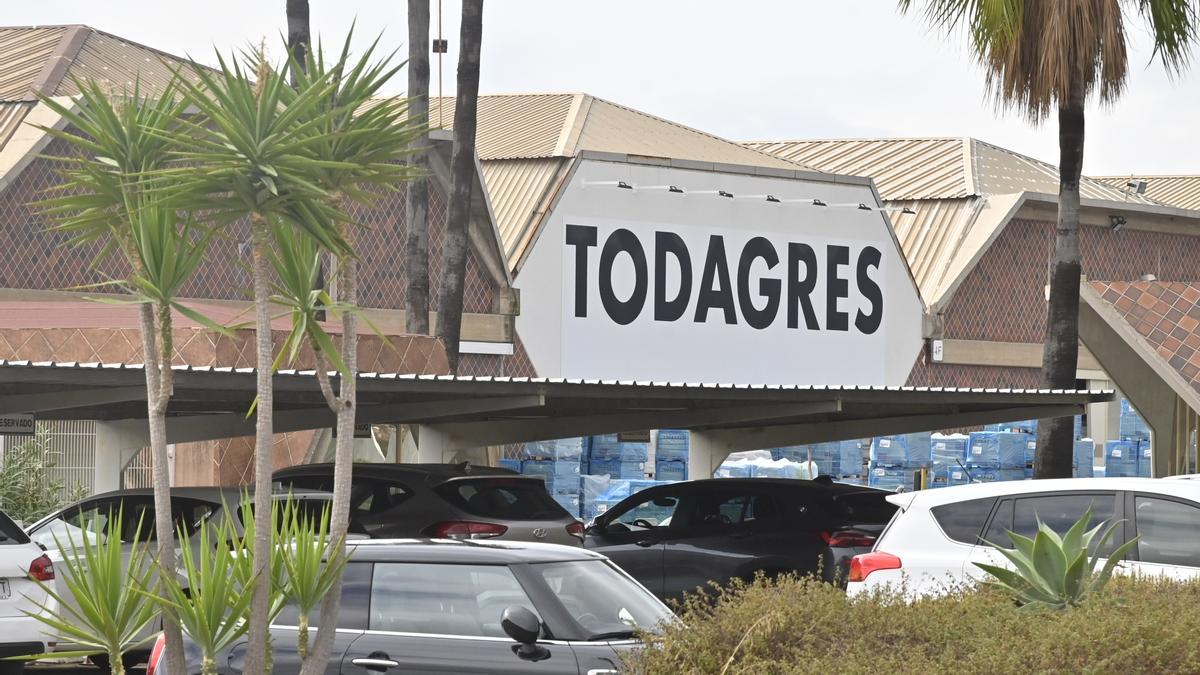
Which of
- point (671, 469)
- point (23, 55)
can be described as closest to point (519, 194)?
point (671, 469)

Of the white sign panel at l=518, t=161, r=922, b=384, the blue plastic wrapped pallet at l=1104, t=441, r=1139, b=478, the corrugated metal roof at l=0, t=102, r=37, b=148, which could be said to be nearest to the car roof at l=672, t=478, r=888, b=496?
the corrugated metal roof at l=0, t=102, r=37, b=148

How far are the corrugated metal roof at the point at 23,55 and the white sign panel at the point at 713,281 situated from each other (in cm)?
991

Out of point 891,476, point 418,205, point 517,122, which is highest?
point 517,122

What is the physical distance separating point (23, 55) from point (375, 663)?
85.1 ft

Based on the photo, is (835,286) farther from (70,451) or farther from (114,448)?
(114,448)

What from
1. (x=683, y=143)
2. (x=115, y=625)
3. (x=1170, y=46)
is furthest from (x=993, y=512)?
(x=683, y=143)

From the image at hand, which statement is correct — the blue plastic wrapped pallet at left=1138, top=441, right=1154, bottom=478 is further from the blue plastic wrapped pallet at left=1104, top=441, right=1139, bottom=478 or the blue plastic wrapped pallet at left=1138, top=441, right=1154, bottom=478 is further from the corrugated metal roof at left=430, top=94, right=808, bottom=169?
the corrugated metal roof at left=430, top=94, right=808, bottom=169

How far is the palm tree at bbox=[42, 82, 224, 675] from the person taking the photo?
8469 mm

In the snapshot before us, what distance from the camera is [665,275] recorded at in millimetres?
35594

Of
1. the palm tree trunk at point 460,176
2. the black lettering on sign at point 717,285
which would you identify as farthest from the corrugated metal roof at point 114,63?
the black lettering on sign at point 717,285

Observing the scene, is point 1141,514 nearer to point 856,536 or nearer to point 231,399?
point 856,536

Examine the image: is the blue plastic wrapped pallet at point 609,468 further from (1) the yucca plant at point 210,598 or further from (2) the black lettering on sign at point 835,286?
(1) the yucca plant at point 210,598

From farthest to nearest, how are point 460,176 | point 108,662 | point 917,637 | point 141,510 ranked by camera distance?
point 460,176 < point 141,510 < point 108,662 < point 917,637

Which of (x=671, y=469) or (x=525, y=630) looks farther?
(x=671, y=469)
